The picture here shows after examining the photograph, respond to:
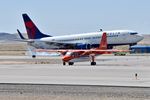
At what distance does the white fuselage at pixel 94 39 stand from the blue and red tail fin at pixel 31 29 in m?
1.95

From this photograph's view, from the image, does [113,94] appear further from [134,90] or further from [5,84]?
[5,84]

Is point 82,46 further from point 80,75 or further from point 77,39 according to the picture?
point 80,75

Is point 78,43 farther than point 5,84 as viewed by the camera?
Yes

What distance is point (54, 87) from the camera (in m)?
28.3

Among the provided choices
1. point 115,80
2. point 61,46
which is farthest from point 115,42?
point 115,80

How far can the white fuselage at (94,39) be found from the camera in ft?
305

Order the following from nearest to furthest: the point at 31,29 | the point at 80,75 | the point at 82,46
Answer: the point at 80,75 < the point at 82,46 < the point at 31,29

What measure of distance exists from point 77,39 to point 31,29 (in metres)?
11.0

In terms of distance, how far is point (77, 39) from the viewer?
9750 centimetres

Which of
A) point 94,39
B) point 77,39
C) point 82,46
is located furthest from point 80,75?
point 77,39

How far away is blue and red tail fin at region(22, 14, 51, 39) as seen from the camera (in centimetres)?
10356

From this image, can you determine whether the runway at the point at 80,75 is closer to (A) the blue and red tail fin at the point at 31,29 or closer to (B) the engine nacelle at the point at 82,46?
(B) the engine nacelle at the point at 82,46

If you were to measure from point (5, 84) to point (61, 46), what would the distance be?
69.0 m

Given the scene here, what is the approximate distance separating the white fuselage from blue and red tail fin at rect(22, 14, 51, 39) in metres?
1.95
